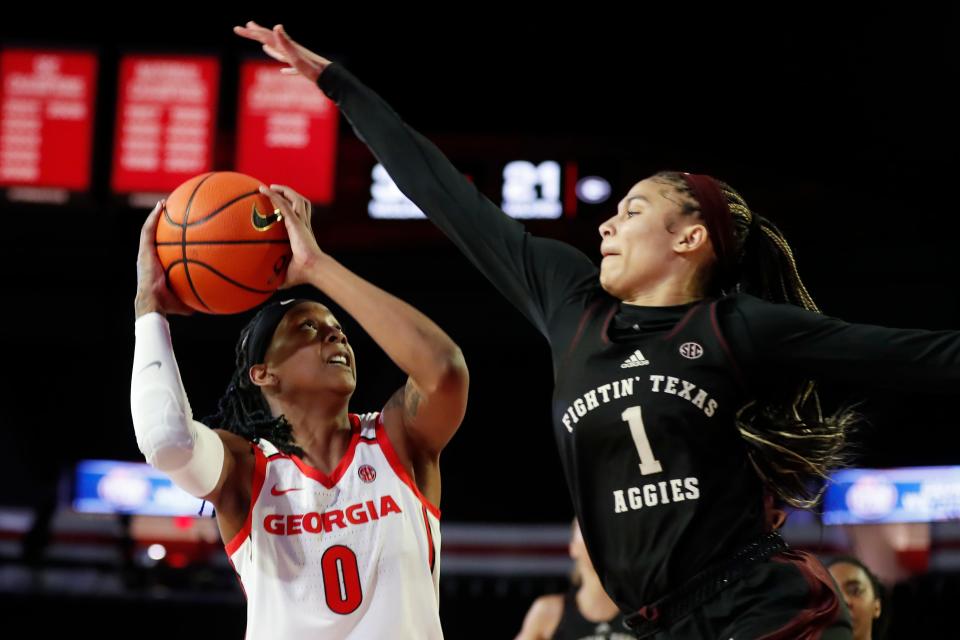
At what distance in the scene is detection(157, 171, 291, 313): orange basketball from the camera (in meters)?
3.26

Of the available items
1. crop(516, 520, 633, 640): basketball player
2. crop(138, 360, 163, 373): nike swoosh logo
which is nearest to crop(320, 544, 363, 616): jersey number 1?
crop(138, 360, 163, 373): nike swoosh logo

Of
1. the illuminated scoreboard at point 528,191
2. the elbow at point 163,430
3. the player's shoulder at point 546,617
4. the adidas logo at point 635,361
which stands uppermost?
the adidas logo at point 635,361

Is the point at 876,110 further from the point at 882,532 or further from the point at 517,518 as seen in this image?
the point at 517,518

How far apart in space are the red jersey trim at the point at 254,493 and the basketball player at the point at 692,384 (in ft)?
3.06

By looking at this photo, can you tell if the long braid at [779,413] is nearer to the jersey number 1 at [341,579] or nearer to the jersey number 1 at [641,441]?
the jersey number 1 at [641,441]

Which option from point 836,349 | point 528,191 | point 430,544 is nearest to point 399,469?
point 430,544

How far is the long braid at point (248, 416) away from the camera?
344cm

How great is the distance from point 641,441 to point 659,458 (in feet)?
0.17

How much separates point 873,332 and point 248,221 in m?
1.69

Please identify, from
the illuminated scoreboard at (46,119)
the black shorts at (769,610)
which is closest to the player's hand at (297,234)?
the black shorts at (769,610)

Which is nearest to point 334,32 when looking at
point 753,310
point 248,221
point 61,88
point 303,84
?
point 303,84

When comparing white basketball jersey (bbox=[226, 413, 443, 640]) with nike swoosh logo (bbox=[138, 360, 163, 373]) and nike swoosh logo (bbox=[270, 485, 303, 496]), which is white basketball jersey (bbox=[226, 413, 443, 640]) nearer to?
nike swoosh logo (bbox=[270, 485, 303, 496])

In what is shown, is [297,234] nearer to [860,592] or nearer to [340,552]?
[340,552]

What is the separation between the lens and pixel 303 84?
9.49 m
